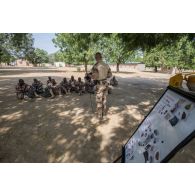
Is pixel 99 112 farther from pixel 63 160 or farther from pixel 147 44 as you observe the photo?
pixel 147 44

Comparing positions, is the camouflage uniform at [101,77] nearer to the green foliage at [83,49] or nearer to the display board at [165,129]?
the display board at [165,129]

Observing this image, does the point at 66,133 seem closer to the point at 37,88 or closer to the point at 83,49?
the point at 37,88

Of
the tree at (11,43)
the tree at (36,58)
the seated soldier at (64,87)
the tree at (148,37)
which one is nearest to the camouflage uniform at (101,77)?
the tree at (148,37)

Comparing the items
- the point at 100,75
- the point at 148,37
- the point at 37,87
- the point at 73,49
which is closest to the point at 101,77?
the point at 100,75

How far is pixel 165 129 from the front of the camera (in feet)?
5.06

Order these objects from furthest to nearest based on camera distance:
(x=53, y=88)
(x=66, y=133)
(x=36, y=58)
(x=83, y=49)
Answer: (x=36, y=58) < (x=83, y=49) < (x=53, y=88) < (x=66, y=133)

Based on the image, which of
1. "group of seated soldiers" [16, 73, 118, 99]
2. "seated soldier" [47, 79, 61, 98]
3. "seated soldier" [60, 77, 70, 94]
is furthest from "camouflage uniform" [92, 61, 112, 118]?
"seated soldier" [60, 77, 70, 94]

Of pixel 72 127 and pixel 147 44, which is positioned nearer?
pixel 72 127

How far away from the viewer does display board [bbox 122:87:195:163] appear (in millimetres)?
1316

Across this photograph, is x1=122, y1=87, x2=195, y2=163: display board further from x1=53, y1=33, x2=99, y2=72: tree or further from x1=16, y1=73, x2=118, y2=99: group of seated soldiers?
x1=53, y1=33, x2=99, y2=72: tree

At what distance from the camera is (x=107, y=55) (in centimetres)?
3369

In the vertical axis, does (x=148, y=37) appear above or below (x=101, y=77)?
above

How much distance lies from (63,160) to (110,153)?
90 centimetres

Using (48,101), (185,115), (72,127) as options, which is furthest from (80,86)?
(185,115)
